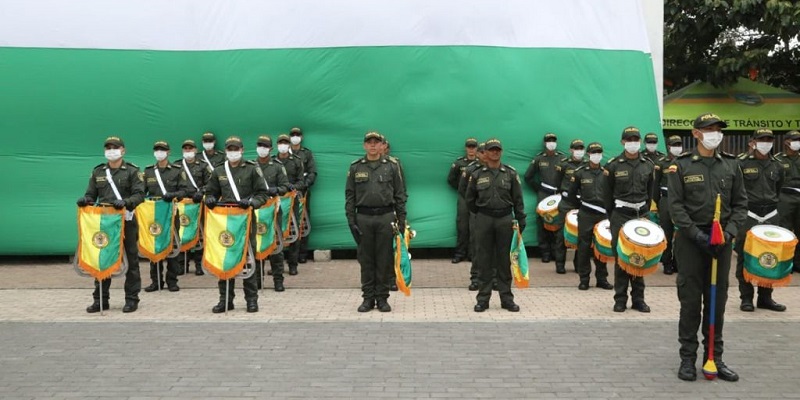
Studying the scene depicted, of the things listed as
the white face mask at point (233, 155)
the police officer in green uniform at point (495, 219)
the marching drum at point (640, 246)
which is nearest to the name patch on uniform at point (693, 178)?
the marching drum at point (640, 246)

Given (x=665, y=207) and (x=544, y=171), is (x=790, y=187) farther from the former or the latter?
(x=544, y=171)

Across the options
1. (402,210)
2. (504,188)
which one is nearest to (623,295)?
(504,188)

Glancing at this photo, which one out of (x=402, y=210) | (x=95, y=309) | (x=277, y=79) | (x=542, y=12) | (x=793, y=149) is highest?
(x=542, y=12)

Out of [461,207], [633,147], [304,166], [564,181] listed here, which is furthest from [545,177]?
[304,166]

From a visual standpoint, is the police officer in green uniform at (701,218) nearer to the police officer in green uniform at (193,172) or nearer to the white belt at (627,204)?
the white belt at (627,204)

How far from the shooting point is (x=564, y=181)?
11914 mm

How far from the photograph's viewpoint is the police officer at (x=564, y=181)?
11.6 meters

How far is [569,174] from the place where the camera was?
38.5ft

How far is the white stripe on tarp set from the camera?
12766mm

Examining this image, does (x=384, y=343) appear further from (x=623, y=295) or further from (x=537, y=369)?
(x=623, y=295)

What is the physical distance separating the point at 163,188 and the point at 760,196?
25.3 feet

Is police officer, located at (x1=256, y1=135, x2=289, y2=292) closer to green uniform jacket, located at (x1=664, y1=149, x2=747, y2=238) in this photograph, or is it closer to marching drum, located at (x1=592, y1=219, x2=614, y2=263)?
marching drum, located at (x1=592, y1=219, x2=614, y2=263)

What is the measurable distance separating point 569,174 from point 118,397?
26.1 ft

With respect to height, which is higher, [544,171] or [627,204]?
[544,171]
